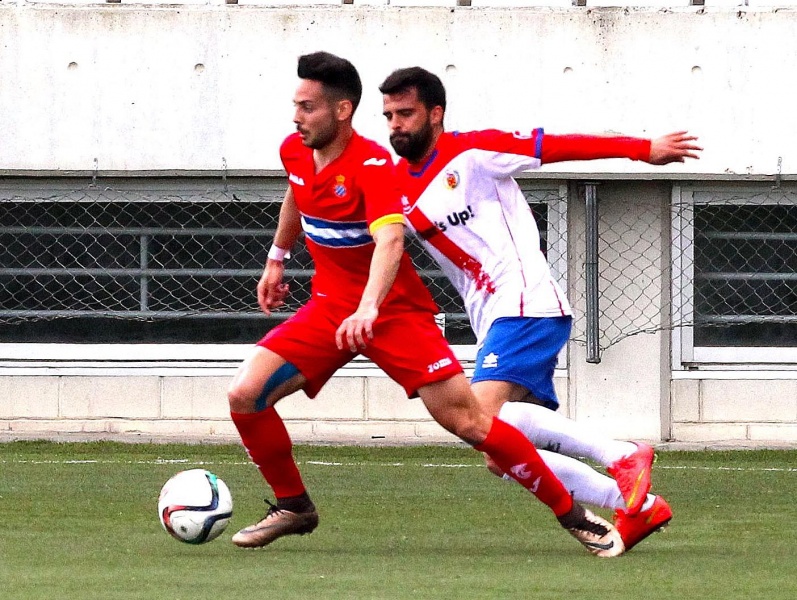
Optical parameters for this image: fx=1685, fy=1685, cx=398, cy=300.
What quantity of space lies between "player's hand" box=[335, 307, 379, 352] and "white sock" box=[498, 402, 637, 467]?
862mm

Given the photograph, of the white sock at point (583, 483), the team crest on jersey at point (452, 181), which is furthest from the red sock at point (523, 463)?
the team crest on jersey at point (452, 181)

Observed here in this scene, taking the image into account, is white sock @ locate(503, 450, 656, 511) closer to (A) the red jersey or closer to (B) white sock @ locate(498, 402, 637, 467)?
(B) white sock @ locate(498, 402, 637, 467)

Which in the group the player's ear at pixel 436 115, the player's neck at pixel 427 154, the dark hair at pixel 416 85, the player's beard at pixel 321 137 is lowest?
the player's neck at pixel 427 154

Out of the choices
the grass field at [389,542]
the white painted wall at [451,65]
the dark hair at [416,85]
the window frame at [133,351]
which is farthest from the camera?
the window frame at [133,351]

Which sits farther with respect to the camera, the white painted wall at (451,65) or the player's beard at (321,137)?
the white painted wall at (451,65)

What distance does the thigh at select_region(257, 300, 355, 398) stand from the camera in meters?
6.03

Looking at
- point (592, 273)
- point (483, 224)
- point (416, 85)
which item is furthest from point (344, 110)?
point (592, 273)

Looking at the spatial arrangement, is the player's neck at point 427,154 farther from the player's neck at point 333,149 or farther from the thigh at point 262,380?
the thigh at point 262,380

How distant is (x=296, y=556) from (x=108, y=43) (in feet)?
23.9

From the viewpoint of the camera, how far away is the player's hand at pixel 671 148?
5957mm

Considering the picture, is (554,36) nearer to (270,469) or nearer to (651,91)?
(651,91)

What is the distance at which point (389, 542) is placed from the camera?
6.39 m

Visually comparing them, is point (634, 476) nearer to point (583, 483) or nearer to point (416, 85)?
point (583, 483)

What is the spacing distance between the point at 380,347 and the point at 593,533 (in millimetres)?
1005
